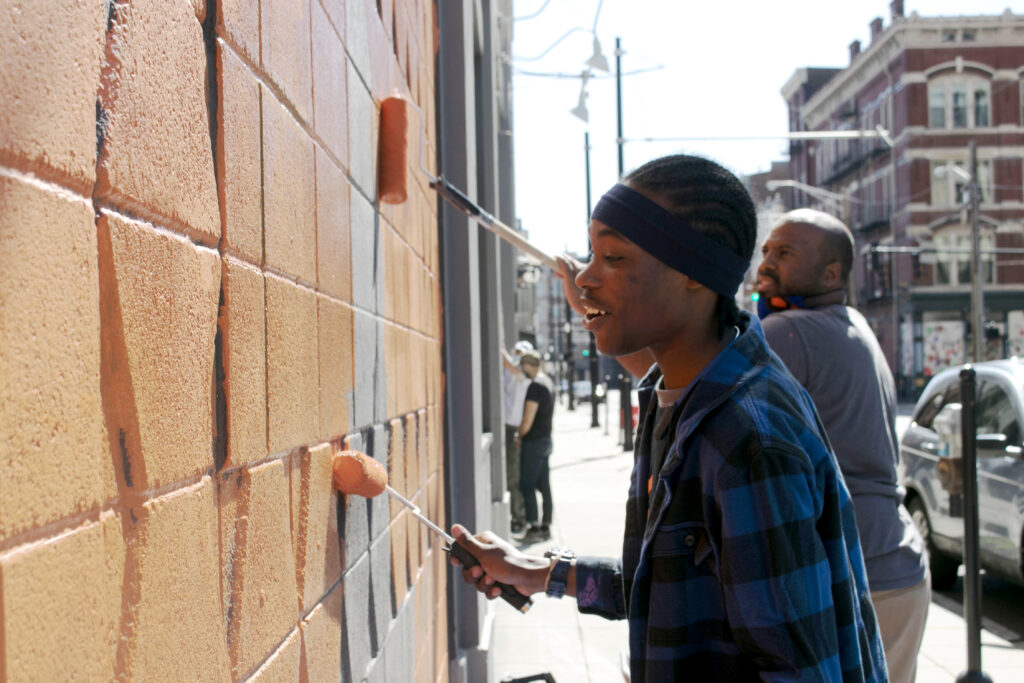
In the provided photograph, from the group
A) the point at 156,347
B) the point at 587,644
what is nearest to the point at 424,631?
the point at 156,347

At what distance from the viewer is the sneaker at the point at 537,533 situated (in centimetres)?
1019

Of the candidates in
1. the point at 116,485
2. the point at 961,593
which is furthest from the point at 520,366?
the point at 116,485

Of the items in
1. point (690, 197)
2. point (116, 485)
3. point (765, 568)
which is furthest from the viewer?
point (690, 197)

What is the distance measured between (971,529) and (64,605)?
4.95m

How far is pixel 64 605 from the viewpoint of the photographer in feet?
2.65

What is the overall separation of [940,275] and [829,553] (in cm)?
4368

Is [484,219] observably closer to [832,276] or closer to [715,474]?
[832,276]

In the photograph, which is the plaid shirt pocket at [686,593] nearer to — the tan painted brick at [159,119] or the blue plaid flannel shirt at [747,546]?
the blue plaid flannel shirt at [747,546]

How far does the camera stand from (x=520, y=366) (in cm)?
1134

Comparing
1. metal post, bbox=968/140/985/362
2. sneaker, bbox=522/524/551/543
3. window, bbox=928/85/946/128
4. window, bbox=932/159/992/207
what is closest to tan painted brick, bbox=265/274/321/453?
sneaker, bbox=522/524/551/543

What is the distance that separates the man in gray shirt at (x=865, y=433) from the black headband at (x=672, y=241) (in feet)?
4.72

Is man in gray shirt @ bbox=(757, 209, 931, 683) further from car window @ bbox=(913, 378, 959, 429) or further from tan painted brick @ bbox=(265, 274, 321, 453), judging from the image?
car window @ bbox=(913, 378, 959, 429)

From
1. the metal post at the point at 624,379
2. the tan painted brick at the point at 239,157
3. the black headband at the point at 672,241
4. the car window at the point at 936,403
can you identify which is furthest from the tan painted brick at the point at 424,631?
the metal post at the point at 624,379

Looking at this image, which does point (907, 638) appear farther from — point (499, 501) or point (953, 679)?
point (499, 501)
